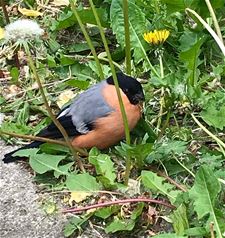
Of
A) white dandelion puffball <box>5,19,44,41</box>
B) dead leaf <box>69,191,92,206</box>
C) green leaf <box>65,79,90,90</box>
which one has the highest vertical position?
white dandelion puffball <box>5,19,44,41</box>

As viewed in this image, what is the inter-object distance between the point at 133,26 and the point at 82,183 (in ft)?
2.92

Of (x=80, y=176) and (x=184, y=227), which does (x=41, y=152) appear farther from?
(x=184, y=227)

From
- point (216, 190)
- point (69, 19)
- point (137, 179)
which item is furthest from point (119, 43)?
point (216, 190)

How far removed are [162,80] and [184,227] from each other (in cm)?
69

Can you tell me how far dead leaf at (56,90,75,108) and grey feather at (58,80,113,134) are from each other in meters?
0.25

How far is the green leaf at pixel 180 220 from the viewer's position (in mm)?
2410

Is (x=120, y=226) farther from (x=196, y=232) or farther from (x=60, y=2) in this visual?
(x=60, y=2)

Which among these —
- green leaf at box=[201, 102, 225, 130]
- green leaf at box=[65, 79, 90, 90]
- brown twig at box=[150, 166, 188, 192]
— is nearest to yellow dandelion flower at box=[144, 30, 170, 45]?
green leaf at box=[65, 79, 90, 90]

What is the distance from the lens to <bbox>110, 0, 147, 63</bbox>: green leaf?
3.27 m

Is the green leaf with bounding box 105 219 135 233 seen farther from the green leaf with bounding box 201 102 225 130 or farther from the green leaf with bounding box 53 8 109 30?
the green leaf with bounding box 53 8 109 30

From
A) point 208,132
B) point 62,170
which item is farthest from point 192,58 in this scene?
point 62,170

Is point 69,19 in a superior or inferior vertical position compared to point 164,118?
superior

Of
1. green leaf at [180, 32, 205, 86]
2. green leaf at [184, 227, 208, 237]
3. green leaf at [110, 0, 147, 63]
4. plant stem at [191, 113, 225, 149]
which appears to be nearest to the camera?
green leaf at [184, 227, 208, 237]

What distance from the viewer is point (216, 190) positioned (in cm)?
244
